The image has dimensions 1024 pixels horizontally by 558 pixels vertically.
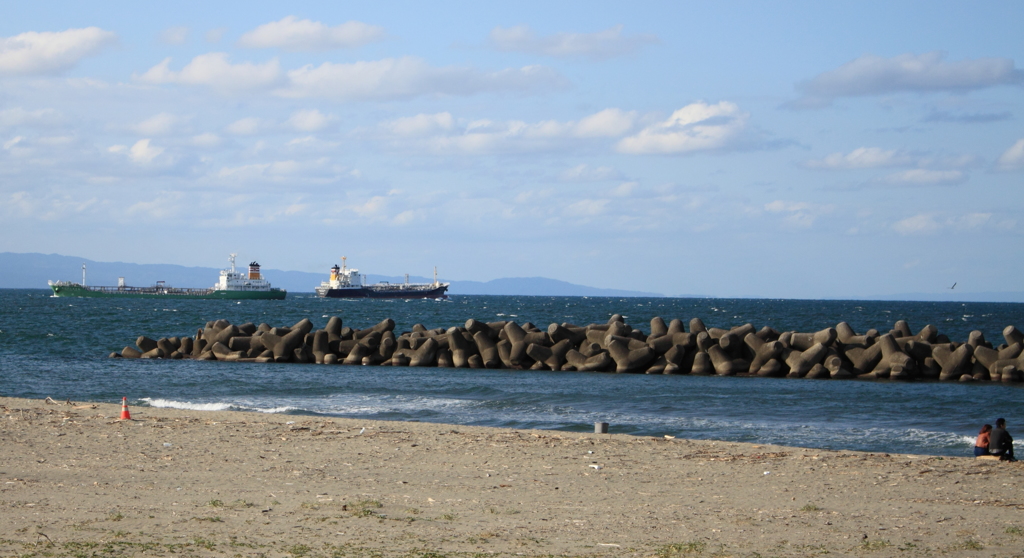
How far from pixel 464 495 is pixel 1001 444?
7.39 meters

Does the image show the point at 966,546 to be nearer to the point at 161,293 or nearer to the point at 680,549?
the point at 680,549

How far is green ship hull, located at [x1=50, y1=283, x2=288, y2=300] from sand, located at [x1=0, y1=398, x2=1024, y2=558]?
113 m

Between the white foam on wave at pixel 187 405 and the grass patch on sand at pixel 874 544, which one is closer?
the grass patch on sand at pixel 874 544

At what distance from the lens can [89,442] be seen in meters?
11.9

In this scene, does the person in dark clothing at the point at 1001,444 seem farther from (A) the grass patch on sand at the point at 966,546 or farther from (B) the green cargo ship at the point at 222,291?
(B) the green cargo ship at the point at 222,291

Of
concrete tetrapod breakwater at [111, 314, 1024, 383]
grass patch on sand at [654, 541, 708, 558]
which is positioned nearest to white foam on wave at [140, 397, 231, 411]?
concrete tetrapod breakwater at [111, 314, 1024, 383]

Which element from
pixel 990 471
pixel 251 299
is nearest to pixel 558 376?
pixel 990 471

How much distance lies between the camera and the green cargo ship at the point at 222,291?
12338 cm

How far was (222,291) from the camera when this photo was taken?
123m

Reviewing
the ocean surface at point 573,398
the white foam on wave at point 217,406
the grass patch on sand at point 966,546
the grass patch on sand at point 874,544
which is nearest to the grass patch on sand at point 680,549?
the grass patch on sand at point 874,544

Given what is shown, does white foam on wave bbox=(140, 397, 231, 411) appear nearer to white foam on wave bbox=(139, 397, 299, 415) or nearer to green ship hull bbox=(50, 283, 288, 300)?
white foam on wave bbox=(139, 397, 299, 415)

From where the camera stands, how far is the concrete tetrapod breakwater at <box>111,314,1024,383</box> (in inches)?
1004

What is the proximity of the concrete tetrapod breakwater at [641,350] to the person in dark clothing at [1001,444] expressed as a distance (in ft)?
42.1

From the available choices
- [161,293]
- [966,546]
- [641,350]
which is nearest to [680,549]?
[966,546]
